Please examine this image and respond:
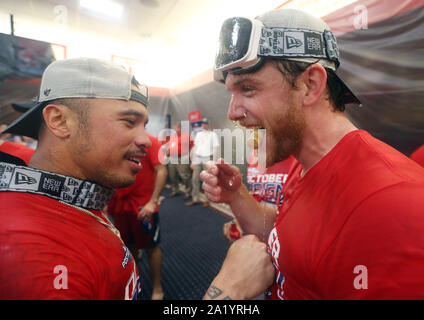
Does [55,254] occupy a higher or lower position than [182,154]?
lower

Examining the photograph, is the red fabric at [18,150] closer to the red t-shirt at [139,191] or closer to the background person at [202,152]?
the red t-shirt at [139,191]

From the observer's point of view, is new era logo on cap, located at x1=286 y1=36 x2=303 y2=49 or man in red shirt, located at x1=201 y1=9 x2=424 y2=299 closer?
man in red shirt, located at x1=201 y1=9 x2=424 y2=299

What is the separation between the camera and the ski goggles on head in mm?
938

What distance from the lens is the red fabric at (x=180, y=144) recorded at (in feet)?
20.1

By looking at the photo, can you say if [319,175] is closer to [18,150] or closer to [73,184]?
[73,184]

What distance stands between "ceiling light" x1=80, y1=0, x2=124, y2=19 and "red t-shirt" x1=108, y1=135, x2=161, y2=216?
268cm

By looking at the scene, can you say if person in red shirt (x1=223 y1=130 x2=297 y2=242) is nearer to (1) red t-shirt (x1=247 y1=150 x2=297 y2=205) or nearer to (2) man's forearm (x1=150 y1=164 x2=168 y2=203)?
(1) red t-shirt (x1=247 y1=150 x2=297 y2=205)

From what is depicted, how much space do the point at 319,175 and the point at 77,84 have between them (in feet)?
4.00

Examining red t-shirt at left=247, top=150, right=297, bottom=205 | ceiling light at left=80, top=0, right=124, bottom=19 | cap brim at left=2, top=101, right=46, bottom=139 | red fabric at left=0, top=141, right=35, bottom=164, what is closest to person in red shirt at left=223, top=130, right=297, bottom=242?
red t-shirt at left=247, top=150, right=297, bottom=205

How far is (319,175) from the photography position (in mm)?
879

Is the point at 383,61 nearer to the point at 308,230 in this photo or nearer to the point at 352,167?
the point at 352,167

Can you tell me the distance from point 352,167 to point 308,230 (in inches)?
11.6

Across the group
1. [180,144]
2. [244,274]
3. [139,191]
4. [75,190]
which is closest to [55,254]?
[75,190]

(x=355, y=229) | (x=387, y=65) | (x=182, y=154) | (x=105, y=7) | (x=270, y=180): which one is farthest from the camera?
(x=182, y=154)
